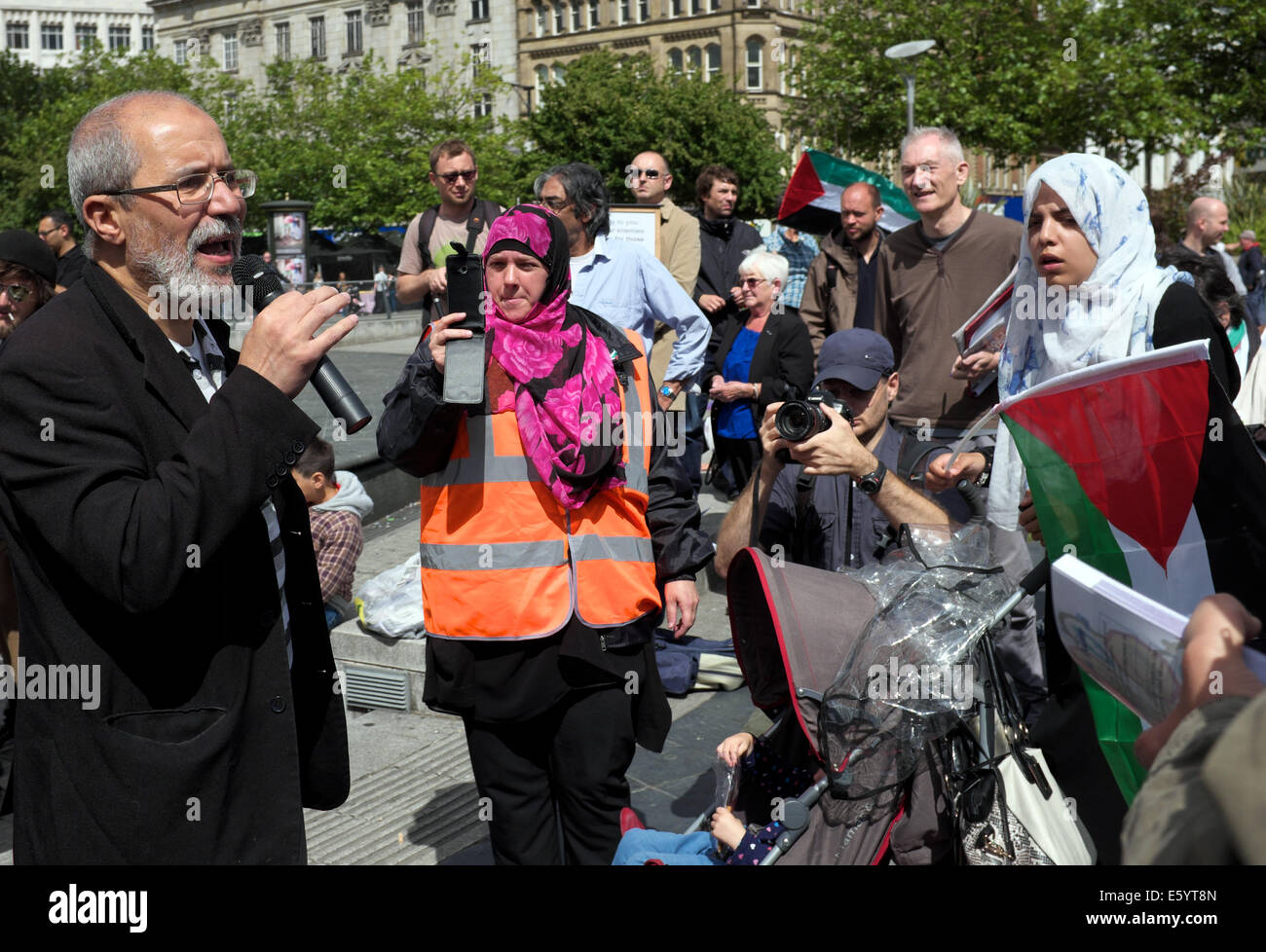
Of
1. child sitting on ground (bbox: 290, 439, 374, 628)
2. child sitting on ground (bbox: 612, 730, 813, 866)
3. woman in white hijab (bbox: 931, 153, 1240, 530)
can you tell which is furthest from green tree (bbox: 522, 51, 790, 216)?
child sitting on ground (bbox: 612, 730, 813, 866)

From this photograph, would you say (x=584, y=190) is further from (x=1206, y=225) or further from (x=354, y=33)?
(x=354, y=33)

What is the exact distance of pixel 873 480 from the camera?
11.2ft

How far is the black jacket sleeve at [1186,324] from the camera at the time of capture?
3316 mm

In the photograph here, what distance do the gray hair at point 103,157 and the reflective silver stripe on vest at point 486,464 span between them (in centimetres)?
128

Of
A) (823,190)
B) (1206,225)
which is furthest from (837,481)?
(1206,225)

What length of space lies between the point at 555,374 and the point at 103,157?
1409 millimetres

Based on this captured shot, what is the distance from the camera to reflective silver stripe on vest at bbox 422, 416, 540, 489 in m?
3.41

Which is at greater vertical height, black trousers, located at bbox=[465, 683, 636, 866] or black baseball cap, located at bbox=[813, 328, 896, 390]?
black baseball cap, located at bbox=[813, 328, 896, 390]

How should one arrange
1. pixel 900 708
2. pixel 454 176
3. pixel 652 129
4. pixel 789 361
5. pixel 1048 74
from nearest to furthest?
1. pixel 900 708
2. pixel 454 176
3. pixel 789 361
4. pixel 1048 74
5. pixel 652 129

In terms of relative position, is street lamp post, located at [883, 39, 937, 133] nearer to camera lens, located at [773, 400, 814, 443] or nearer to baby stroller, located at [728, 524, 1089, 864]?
camera lens, located at [773, 400, 814, 443]

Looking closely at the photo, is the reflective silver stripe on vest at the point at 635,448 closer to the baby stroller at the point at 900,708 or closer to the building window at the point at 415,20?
the baby stroller at the point at 900,708

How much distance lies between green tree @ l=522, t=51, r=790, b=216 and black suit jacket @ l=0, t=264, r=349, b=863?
4849cm

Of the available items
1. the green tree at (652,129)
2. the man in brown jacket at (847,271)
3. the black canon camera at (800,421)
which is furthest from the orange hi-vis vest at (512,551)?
the green tree at (652,129)
